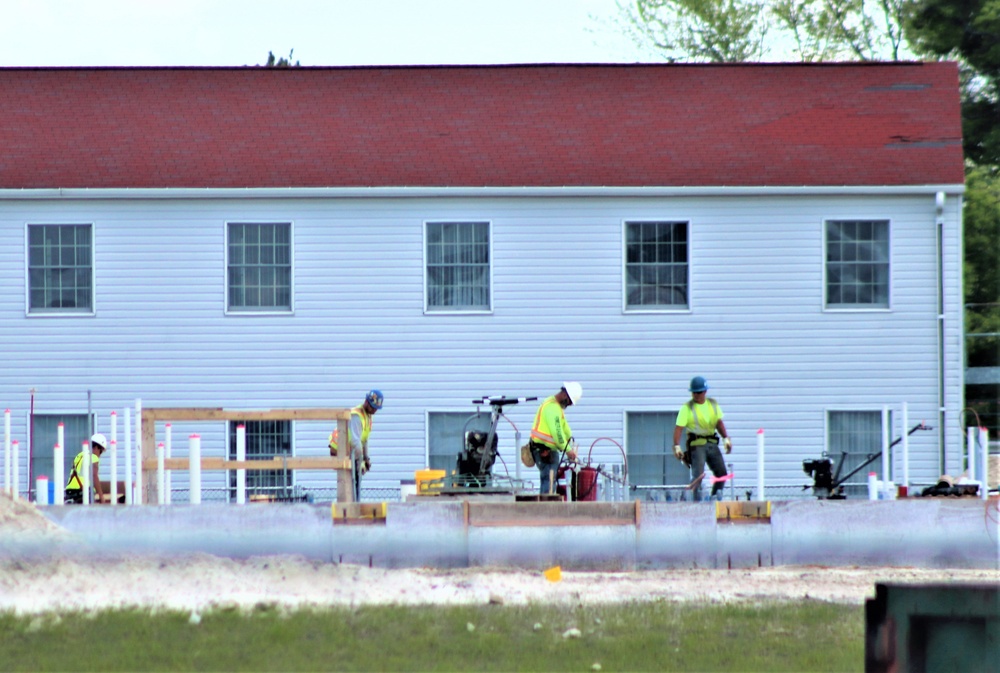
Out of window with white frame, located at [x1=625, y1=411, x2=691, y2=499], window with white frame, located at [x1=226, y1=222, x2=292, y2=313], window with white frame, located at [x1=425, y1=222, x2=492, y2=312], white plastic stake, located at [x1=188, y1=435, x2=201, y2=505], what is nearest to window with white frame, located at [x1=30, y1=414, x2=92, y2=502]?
window with white frame, located at [x1=226, y1=222, x2=292, y2=313]

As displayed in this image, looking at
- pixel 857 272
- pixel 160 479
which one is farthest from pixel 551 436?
pixel 857 272

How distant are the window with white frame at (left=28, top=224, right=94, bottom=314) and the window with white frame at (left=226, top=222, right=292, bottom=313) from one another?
228cm

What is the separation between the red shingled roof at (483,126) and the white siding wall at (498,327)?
52 cm

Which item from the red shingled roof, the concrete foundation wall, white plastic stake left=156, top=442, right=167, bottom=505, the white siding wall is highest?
the red shingled roof

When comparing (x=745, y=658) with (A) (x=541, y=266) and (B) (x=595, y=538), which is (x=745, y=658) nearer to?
(B) (x=595, y=538)

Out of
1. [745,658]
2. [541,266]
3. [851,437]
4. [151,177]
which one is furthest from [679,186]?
[745,658]

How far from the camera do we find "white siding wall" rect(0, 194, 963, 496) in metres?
23.3

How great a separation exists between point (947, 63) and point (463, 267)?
9.81 metres

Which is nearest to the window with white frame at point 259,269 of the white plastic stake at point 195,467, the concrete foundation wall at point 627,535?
the white plastic stake at point 195,467

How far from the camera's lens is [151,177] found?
23594 mm

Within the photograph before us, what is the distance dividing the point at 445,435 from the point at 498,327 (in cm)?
192

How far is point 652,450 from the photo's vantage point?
23.3 meters

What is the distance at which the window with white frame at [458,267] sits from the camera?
925 inches

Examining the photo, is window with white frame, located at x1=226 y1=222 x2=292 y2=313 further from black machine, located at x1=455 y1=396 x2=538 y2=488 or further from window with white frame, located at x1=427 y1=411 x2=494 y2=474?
black machine, located at x1=455 y1=396 x2=538 y2=488
